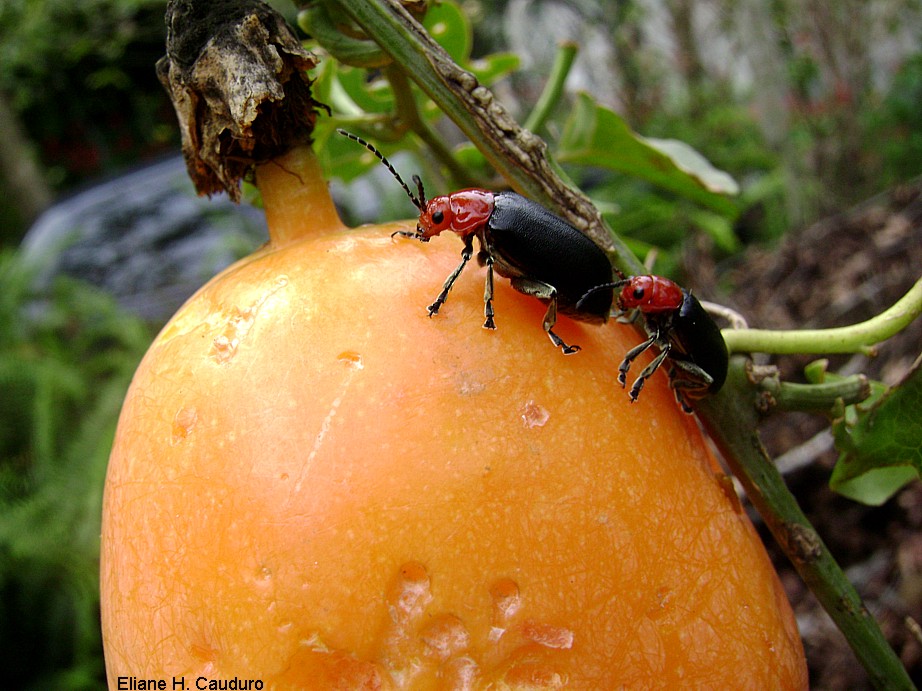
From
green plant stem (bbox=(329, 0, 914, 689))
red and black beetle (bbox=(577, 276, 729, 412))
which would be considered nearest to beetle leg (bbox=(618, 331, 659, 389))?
red and black beetle (bbox=(577, 276, 729, 412))

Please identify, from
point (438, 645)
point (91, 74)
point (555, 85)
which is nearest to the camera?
point (438, 645)

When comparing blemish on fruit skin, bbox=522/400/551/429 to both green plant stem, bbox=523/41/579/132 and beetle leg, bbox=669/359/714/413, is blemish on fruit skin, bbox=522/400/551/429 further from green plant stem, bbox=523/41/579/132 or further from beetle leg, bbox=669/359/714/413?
green plant stem, bbox=523/41/579/132

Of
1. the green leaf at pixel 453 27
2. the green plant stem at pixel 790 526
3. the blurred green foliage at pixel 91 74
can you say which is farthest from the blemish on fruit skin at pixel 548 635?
the blurred green foliage at pixel 91 74

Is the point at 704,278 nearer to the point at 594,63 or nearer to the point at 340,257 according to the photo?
the point at 340,257

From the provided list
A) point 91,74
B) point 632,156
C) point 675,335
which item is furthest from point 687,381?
point 91,74

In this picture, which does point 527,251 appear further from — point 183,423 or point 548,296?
point 183,423

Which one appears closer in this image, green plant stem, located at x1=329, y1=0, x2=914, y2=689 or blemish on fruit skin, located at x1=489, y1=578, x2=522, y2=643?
blemish on fruit skin, located at x1=489, y1=578, x2=522, y2=643

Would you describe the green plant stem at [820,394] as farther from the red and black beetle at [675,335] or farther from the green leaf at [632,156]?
the green leaf at [632,156]
